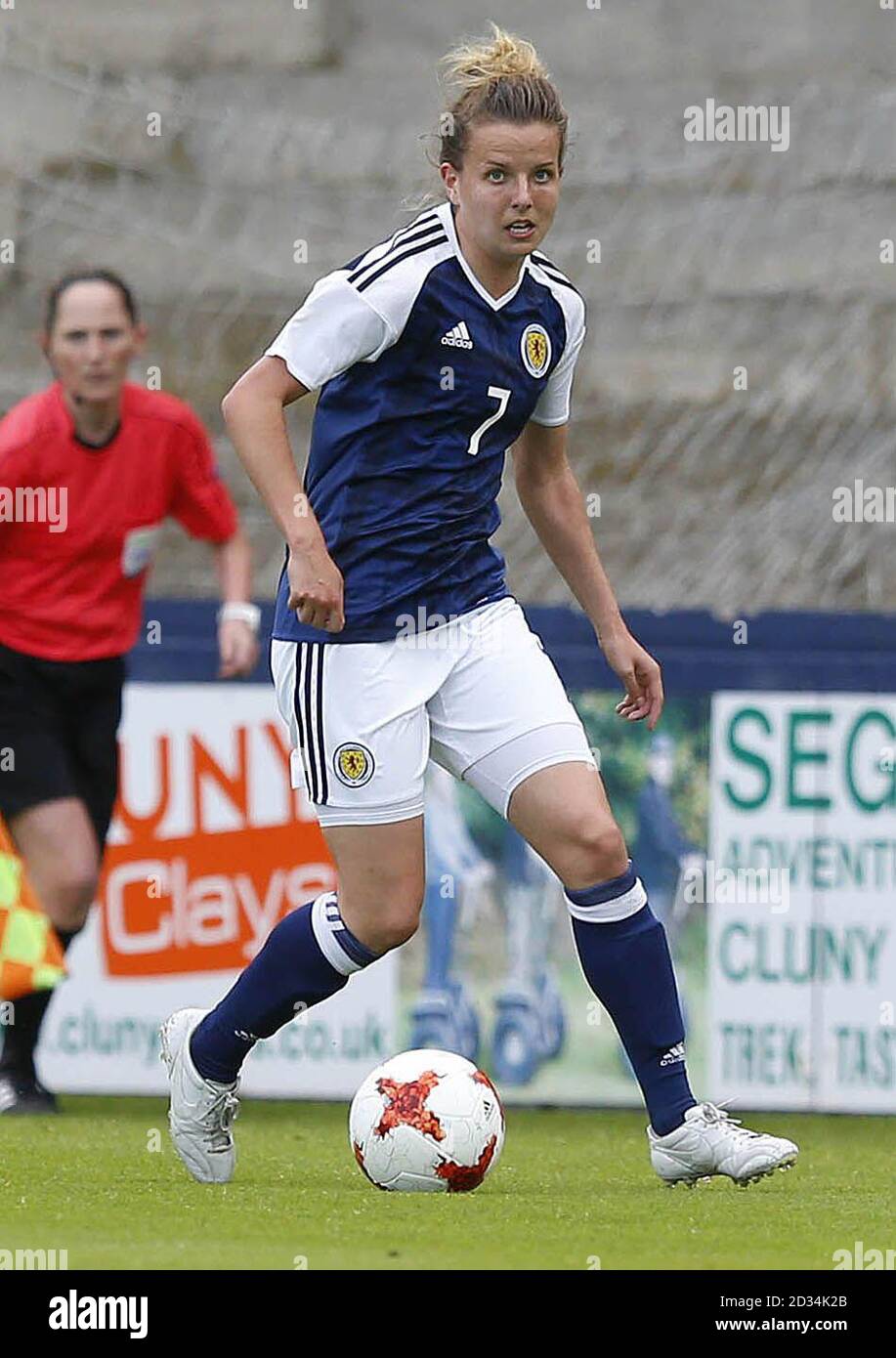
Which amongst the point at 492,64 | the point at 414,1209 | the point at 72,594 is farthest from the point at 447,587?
the point at 72,594

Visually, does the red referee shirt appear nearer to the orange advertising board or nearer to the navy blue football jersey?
the orange advertising board

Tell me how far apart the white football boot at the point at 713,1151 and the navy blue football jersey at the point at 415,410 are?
1039mm

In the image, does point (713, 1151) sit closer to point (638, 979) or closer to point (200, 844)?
point (638, 979)

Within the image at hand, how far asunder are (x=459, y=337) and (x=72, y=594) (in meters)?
2.53

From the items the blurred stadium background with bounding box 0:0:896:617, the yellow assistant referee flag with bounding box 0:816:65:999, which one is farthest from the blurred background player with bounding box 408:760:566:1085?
the blurred stadium background with bounding box 0:0:896:617

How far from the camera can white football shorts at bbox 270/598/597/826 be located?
4633 mm

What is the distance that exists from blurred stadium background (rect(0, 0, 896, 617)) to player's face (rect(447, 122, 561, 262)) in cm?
372

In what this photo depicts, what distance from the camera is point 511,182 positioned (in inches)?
175

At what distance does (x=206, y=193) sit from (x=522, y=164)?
4975mm

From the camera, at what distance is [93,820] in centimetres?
695

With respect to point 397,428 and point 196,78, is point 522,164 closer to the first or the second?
point 397,428

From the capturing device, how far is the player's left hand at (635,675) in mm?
4871

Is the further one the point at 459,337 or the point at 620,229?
the point at 620,229

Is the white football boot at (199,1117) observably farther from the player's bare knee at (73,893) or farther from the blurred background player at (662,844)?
the blurred background player at (662,844)
